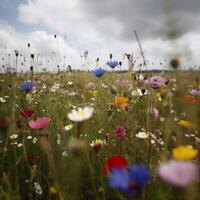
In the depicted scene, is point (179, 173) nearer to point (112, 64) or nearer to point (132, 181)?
point (132, 181)

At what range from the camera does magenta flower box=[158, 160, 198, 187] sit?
56 cm

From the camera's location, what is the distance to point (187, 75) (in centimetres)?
137

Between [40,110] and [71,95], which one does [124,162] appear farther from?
[71,95]

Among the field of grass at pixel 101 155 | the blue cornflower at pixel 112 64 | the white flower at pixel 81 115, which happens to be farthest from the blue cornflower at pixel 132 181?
the blue cornflower at pixel 112 64

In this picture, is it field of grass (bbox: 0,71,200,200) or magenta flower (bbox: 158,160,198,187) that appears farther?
field of grass (bbox: 0,71,200,200)

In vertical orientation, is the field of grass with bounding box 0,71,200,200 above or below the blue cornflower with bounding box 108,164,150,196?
below

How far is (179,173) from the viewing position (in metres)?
0.58

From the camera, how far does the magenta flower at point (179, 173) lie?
1.83ft

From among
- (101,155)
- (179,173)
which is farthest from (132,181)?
(101,155)

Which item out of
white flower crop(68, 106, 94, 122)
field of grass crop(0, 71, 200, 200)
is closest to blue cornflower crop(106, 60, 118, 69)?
field of grass crop(0, 71, 200, 200)

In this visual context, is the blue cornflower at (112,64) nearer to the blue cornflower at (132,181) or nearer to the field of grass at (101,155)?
the field of grass at (101,155)

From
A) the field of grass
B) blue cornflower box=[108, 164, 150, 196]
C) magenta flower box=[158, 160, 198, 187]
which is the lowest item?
the field of grass

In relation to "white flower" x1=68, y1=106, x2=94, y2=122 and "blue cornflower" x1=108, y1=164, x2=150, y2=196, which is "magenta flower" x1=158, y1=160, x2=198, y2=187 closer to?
"blue cornflower" x1=108, y1=164, x2=150, y2=196

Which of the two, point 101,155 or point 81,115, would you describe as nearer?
point 81,115
